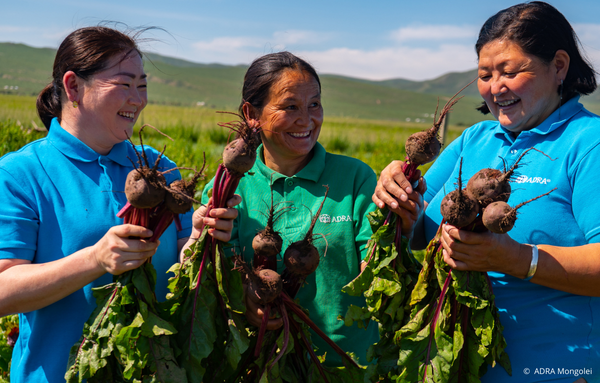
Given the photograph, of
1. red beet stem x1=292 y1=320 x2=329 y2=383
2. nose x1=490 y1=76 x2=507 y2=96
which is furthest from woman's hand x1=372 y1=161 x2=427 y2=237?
red beet stem x1=292 y1=320 x2=329 y2=383

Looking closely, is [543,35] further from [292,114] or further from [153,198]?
[153,198]

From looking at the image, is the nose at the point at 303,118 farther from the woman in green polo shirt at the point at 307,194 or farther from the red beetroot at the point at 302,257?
the red beetroot at the point at 302,257

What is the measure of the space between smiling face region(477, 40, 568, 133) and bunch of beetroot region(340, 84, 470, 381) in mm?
236

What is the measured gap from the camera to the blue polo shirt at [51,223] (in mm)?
2066

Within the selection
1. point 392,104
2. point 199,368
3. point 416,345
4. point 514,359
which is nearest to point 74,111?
point 199,368

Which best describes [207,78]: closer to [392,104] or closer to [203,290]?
[392,104]

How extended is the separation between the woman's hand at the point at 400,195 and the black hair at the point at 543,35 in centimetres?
81

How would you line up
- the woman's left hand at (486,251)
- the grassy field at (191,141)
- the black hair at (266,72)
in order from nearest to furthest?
the woman's left hand at (486,251) → the black hair at (266,72) → the grassy field at (191,141)

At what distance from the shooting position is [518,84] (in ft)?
6.97

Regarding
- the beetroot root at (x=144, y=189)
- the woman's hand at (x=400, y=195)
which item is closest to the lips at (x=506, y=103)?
the woman's hand at (x=400, y=195)

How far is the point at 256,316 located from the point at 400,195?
983mm

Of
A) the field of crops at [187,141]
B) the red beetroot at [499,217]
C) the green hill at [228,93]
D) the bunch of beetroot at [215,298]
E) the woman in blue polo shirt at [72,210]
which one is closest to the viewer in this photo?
the red beetroot at [499,217]

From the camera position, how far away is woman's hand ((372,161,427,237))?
87.6 inches

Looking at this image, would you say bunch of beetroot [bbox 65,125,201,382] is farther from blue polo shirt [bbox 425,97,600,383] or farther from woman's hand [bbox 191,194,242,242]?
blue polo shirt [bbox 425,97,600,383]
